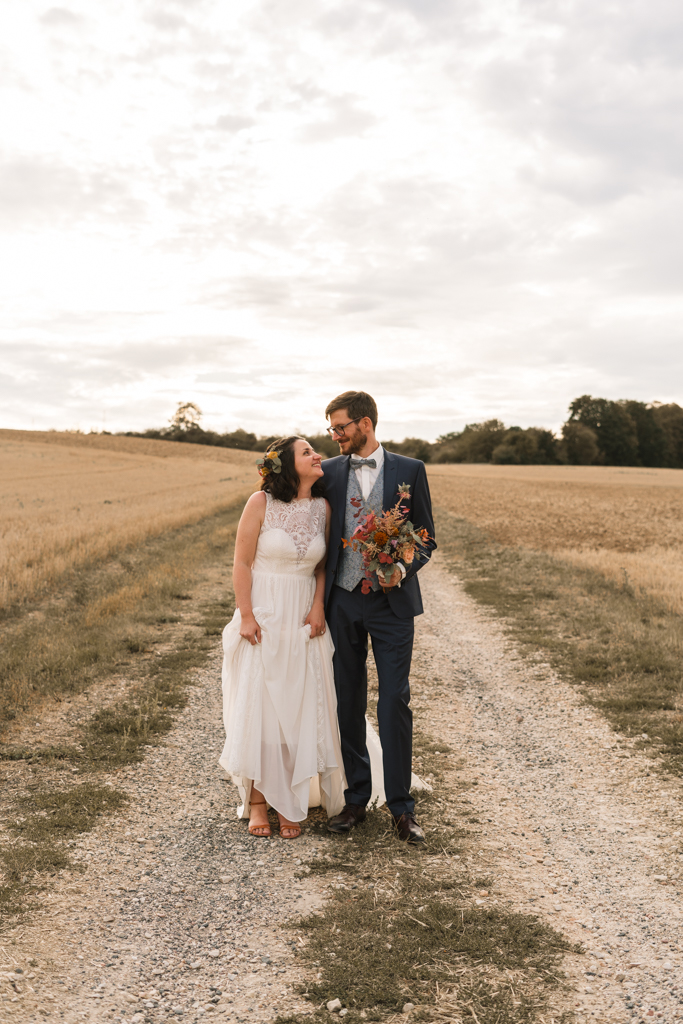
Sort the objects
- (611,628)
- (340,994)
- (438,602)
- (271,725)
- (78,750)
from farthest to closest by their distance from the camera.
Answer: (438,602) → (611,628) → (78,750) → (271,725) → (340,994)

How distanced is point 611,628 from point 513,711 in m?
3.13

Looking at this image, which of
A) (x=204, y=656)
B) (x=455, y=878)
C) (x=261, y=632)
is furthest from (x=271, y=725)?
(x=204, y=656)

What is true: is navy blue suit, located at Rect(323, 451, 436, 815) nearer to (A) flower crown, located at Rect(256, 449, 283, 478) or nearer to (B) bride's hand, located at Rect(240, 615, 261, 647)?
(A) flower crown, located at Rect(256, 449, 283, 478)

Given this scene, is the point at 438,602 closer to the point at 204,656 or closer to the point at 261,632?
the point at 204,656

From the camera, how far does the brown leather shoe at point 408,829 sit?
15.3 ft

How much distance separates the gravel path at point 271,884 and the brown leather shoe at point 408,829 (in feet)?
1.03

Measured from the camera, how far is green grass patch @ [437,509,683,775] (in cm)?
699

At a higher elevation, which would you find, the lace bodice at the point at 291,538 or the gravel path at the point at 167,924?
the lace bodice at the point at 291,538

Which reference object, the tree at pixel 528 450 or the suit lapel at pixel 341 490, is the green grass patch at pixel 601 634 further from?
the tree at pixel 528 450

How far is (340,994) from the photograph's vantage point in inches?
128

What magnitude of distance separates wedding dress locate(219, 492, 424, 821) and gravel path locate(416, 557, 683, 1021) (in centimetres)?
121

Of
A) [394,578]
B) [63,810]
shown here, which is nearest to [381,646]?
[394,578]

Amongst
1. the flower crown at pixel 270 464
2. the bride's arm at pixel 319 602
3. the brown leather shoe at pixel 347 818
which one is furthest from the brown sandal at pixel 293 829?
the flower crown at pixel 270 464

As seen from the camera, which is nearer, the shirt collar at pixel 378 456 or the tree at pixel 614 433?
the shirt collar at pixel 378 456
